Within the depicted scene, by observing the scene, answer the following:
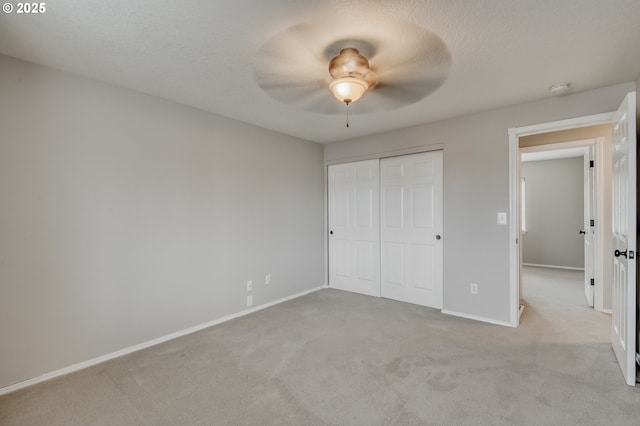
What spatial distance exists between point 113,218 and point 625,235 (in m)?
4.05

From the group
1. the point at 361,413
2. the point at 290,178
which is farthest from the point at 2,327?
the point at 290,178

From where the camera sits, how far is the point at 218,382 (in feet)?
7.11

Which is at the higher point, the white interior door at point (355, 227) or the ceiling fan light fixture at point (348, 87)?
the ceiling fan light fixture at point (348, 87)

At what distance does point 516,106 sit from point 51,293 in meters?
4.55

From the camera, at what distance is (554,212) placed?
6543mm

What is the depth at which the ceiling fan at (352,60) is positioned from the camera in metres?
1.83

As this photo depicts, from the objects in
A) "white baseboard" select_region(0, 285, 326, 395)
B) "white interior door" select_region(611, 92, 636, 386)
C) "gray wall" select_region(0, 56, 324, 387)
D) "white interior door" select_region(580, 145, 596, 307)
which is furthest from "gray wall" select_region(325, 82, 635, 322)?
"white baseboard" select_region(0, 285, 326, 395)

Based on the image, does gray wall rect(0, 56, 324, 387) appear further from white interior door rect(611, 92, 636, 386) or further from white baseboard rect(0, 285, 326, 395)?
white interior door rect(611, 92, 636, 386)

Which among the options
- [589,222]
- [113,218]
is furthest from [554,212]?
[113,218]

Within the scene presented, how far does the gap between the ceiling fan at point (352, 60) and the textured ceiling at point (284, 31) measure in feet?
0.11

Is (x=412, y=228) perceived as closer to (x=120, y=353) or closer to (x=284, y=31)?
(x=284, y=31)

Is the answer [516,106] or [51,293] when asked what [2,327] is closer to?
[51,293]

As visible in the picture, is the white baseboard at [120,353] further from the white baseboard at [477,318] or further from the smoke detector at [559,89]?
the smoke detector at [559,89]

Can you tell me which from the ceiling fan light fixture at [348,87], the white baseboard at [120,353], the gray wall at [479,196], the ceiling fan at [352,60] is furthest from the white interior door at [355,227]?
the ceiling fan light fixture at [348,87]
